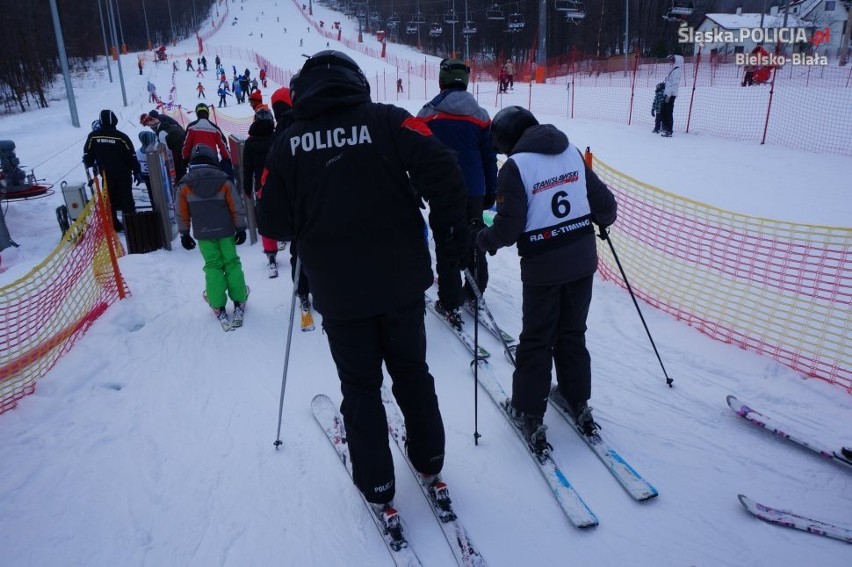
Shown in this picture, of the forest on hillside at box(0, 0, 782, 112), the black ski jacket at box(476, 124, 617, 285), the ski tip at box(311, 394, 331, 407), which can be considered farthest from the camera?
the forest on hillside at box(0, 0, 782, 112)

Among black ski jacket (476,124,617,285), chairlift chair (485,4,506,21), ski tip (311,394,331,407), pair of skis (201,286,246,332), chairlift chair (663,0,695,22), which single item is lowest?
pair of skis (201,286,246,332)

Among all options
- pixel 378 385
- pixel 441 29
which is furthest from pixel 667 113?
pixel 441 29

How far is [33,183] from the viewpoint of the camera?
10125mm

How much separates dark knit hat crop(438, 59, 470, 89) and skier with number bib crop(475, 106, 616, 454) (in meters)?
1.32

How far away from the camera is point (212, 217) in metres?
4.86

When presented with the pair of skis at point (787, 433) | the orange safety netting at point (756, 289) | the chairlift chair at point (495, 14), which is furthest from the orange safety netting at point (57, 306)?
the chairlift chair at point (495, 14)

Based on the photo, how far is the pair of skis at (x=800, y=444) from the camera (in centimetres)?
241

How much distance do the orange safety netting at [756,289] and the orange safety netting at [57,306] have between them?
5082 millimetres

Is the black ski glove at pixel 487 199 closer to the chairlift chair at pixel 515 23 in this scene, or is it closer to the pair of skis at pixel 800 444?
the pair of skis at pixel 800 444

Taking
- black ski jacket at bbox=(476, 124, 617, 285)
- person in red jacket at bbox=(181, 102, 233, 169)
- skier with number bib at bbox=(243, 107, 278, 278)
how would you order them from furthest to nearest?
person in red jacket at bbox=(181, 102, 233, 169) → skier with number bib at bbox=(243, 107, 278, 278) → black ski jacket at bbox=(476, 124, 617, 285)

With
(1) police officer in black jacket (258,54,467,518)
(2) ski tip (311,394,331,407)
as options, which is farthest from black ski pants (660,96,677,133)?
(1) police officer in black jacket (258,54,467,518)

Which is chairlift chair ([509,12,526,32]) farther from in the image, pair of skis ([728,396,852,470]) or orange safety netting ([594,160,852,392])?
pair of skis ([728,396,852,470])

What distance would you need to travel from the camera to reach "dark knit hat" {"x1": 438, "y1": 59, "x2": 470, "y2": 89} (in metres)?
4.19

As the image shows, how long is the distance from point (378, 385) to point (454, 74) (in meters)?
2.73
